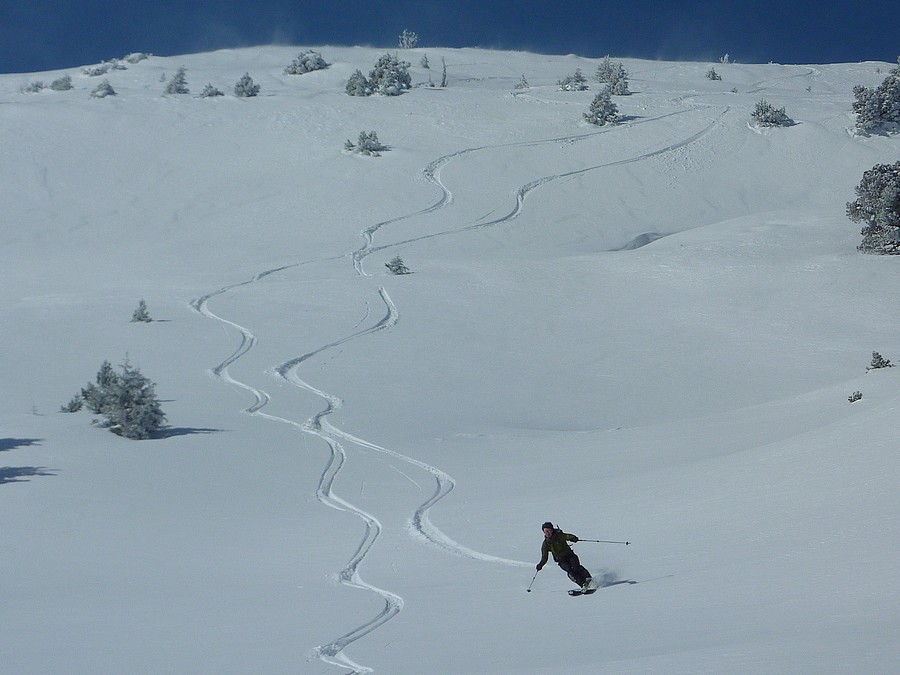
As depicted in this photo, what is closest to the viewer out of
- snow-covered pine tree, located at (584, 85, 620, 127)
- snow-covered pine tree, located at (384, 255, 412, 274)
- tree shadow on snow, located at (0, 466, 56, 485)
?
tree shadow on snow, located at (0, 466, 56, 485)

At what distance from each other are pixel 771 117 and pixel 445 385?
1112 inches

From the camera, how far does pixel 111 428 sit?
14.2 m

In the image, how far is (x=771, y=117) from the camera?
4056 cm

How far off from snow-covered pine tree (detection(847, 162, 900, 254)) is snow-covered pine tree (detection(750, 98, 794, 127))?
15.9m

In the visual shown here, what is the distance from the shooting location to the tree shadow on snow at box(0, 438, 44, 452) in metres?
12.7

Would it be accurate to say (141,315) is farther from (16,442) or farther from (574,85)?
(574,85)

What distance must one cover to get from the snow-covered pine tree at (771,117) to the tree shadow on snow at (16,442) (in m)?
35.7

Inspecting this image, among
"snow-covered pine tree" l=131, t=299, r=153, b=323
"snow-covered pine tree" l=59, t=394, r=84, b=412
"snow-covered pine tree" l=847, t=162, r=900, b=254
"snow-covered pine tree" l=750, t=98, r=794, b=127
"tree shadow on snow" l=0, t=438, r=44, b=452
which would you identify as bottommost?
"tree shadow on snow" l=0, t=438, r=44, b=452

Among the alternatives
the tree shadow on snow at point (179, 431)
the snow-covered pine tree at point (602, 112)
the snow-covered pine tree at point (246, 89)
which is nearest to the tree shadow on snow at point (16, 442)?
the tree shadow on snow at point (179, 431)

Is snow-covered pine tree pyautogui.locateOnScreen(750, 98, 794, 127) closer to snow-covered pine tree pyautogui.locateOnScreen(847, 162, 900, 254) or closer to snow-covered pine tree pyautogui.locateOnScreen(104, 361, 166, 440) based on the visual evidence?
snow-covered pine tree pyautogui.locateOnScreen(847, 162, 900, 254)

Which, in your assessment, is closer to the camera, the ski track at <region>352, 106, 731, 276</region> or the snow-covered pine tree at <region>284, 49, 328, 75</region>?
the ski track at <region>352, 106, 731, 276</region>

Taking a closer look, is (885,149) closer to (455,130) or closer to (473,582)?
(455,130)

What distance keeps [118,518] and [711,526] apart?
21.4 ft

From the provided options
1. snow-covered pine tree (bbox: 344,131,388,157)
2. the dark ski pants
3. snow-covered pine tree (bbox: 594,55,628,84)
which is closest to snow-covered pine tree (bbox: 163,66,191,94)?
snow-covered pine tree (bbox: 344,131,388,157)
